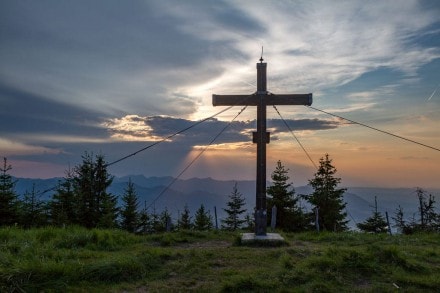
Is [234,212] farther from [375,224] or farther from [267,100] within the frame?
[267,100]

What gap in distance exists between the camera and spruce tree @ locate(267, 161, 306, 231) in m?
34.8

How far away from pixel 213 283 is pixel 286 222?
2867cm

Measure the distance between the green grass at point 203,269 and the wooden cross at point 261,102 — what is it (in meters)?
2.89

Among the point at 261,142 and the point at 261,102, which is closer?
the point at 261,142

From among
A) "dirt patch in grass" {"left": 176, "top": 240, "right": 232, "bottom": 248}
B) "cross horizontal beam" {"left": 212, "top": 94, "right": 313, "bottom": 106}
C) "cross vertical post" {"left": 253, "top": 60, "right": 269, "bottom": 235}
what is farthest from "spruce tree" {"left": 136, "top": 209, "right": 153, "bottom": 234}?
"cross horizontal beam" {"left": 212, "top": 94, "right": 313, "bottom": 106}

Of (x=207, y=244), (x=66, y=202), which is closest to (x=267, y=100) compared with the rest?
(x=207, y=244)

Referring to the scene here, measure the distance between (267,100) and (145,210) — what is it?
25.8 metres

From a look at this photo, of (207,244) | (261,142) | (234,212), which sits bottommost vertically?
(234,212)

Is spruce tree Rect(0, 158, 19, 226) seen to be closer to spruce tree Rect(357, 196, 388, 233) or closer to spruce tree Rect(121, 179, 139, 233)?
spruce tree Rect(121, 179, 139, 233)

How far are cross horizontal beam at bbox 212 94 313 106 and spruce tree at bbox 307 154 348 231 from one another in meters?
24.8

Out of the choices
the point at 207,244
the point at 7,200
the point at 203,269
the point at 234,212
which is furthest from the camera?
the point at 234,212

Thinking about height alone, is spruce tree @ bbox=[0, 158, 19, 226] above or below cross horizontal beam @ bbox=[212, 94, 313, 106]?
below

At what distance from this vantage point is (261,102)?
44.1 feet

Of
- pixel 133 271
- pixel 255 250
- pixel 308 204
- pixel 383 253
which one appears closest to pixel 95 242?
pixel 133 271
